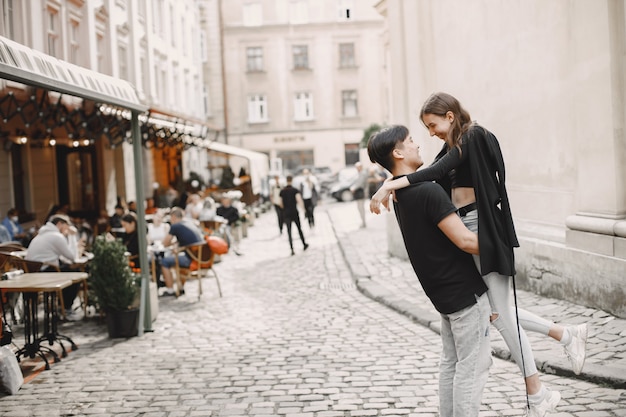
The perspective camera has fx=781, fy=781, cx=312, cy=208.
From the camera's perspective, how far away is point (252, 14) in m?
50.1

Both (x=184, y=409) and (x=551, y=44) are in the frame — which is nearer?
(x=184, y=409)

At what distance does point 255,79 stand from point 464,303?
46.6 metres

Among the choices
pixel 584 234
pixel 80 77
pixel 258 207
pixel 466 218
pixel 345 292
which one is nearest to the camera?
pixel 466 218

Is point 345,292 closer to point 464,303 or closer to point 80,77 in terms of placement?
point 80,77

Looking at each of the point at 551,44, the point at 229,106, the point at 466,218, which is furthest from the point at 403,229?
the point at 229,106

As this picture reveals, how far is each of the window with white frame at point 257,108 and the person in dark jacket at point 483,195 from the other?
149 feet

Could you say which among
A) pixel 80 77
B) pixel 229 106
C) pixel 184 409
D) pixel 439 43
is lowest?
pixel 184 409

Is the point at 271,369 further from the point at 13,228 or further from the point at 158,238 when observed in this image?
the point at 13,228

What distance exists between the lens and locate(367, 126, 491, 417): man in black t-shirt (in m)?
3.88

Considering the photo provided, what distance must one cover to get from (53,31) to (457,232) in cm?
1806

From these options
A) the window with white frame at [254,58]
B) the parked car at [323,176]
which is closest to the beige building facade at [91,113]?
the parked car at [323,176]

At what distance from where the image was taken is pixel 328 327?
9.03m

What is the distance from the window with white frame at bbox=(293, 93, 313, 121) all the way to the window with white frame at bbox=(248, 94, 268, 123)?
6.42ft

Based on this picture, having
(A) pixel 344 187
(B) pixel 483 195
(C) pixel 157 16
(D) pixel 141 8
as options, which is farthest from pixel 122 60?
(B) pixel 483 195
